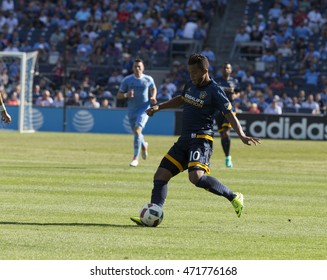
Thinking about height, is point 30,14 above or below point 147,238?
below

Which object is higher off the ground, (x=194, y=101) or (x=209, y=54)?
(x=194, y=101)

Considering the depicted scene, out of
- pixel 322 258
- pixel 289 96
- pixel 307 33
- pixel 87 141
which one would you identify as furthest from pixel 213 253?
pixel 307 33

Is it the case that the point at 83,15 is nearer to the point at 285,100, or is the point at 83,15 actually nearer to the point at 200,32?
the point at 200,32

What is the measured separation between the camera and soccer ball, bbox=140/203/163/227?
13.8 metres

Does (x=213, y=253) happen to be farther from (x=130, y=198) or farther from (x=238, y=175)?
(x=238, y=175)

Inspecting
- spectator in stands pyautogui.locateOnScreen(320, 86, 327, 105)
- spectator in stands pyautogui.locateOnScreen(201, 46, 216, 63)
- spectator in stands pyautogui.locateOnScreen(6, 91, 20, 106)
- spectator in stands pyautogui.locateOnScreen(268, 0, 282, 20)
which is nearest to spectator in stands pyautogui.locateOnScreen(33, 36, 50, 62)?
spectator in stands pyautogui.locateOnScreen(6, 91, 20, 106)

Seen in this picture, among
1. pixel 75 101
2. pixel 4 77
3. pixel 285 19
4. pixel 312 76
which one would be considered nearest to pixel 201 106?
pixel 75 101

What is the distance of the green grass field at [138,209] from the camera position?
1171cm

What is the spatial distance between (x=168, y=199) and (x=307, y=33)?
3152 centimetres

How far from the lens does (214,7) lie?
50875 millimetres

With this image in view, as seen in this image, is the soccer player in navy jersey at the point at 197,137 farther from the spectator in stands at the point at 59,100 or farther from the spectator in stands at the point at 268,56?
the spectator in stands at the point at 268,56

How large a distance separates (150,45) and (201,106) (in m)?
35.3

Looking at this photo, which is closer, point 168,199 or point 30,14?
point 168,199

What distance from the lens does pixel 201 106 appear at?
46.8ft
